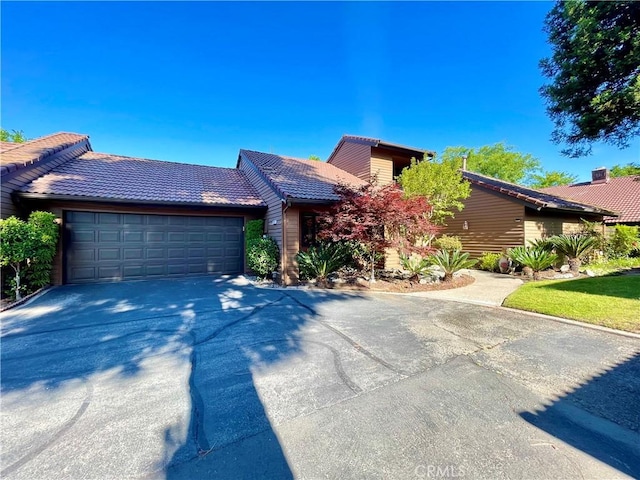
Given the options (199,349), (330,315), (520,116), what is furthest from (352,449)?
(520,116)

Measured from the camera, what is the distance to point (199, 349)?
3926 mm

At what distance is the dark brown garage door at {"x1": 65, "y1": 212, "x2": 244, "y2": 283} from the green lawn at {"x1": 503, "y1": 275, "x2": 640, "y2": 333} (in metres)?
9.62

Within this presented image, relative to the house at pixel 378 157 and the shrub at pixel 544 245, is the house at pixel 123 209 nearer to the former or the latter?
the house at pixel 378 157

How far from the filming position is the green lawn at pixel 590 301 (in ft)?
16.4

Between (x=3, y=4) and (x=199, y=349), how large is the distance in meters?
10.4

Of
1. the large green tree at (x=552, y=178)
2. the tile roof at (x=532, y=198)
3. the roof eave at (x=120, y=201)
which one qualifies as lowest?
the roof eave at (x=120, y=201)

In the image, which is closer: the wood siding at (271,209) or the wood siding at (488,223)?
the wood siding at (271,209)

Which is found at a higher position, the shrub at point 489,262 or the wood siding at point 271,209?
the wood siding at point 271,209

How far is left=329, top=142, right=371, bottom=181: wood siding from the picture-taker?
44.8 ft

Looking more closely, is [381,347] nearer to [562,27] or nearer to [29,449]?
[29,449]

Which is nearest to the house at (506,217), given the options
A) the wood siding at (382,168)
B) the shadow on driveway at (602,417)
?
the wood siding at (382,168)

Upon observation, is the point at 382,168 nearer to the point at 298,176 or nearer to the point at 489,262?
the point at 298,176

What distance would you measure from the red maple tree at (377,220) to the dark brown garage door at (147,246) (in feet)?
15.1

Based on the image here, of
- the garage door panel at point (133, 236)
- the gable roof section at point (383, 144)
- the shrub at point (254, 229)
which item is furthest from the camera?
the gable roof section at point (383, 144)
